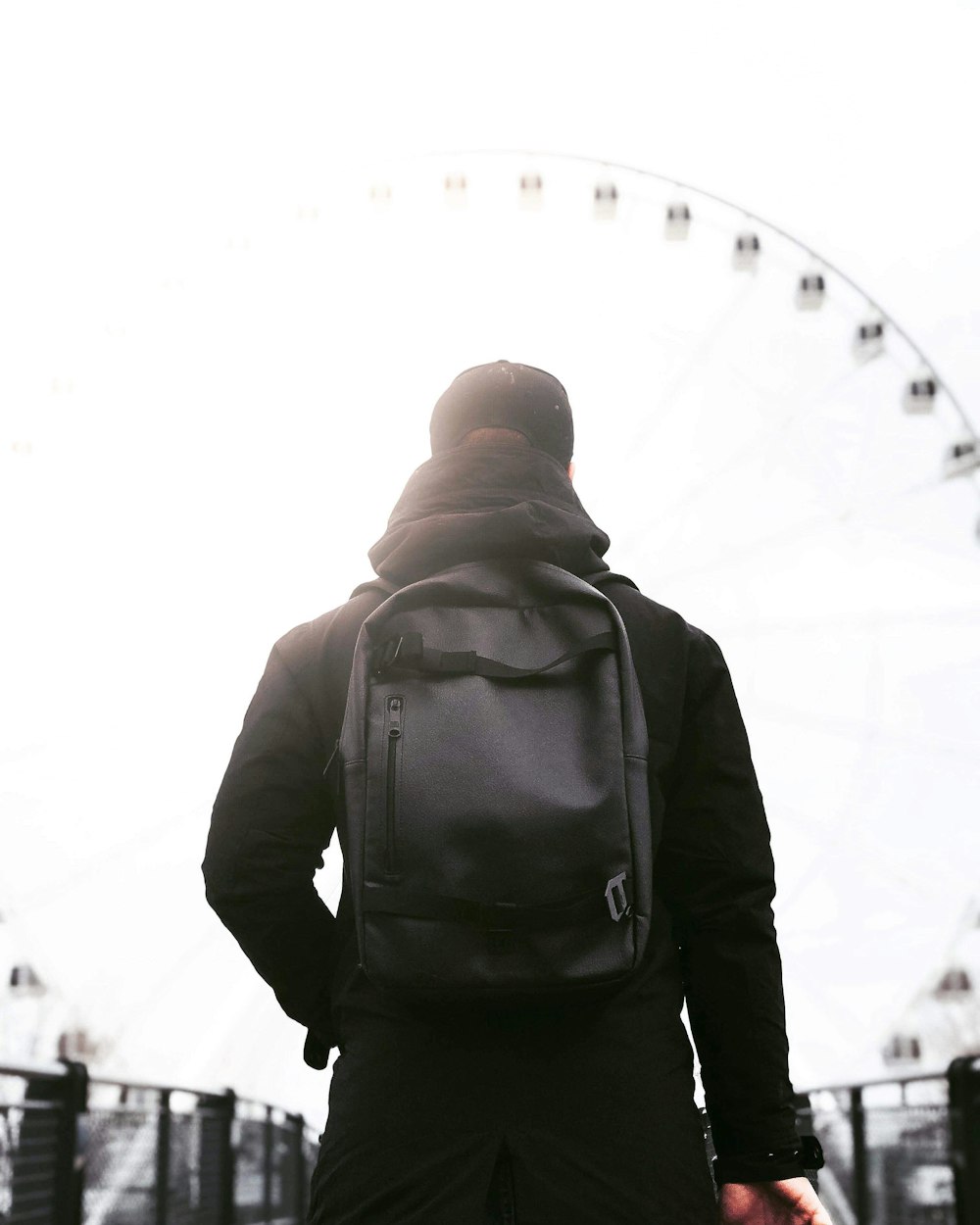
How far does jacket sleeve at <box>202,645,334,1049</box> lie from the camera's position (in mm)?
2350

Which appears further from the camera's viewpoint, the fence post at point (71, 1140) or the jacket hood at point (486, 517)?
the fence post at point (71, 1140)

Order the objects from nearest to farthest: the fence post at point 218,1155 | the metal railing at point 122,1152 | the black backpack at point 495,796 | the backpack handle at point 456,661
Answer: the black backpack at point 495,796, the backpack handle at point 456,661, the metal railing at point 122,1152, the fence post at point 218,1155

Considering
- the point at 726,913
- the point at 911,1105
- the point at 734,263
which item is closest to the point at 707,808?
the point at 726,913

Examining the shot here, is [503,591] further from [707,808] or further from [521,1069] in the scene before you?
[521,1069]

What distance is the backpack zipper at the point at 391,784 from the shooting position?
2066mm

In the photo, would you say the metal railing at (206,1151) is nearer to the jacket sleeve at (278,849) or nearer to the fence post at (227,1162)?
the fence post at (227,1162)

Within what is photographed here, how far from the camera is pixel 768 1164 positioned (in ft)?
7.28

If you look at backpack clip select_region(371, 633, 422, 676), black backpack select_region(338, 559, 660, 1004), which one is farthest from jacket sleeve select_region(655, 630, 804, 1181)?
backpack clip select_region(371, 633, 422, 676)

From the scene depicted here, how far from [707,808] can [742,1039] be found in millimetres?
320

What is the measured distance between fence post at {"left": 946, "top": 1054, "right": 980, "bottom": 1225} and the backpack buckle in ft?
9.75

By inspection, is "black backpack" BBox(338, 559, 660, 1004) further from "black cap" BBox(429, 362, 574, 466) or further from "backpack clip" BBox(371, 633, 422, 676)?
"black cap" BBox(429, 362, 574, 466)

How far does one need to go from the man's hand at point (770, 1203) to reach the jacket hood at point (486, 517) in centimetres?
88

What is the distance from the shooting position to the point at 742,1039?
89.1 inches

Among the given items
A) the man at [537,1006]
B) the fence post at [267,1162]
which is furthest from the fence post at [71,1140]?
the fence post at [267,1162]
